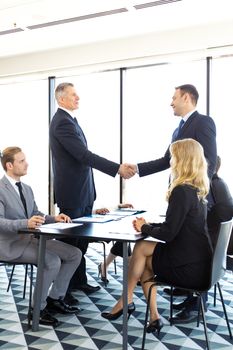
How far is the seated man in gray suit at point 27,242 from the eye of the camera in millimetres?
2736

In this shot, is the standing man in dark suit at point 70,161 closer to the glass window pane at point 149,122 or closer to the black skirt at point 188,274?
the black skirt at point 188,274

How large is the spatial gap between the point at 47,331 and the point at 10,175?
1.11 m

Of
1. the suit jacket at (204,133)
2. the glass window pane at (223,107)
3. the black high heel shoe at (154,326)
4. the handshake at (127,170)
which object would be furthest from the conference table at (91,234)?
the glass window pane at (223,107)

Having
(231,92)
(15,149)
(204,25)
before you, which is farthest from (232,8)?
(15,149)

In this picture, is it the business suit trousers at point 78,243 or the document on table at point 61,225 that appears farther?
the business suit trousers at point 78,243

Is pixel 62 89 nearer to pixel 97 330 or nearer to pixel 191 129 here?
pixel 191 129

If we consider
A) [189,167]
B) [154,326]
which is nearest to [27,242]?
[154,326]

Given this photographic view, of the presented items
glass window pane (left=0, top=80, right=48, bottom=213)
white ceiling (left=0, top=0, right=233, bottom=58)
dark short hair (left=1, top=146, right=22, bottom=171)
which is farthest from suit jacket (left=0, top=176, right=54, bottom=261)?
glass window pane (left=0, top=80, right=48, bottom=213)

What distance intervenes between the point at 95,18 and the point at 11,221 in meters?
3.20

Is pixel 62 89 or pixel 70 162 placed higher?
pixel 62 89

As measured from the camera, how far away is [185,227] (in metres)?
2.35

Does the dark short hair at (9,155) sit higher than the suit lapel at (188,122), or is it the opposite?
the suit lapel at (188,122)

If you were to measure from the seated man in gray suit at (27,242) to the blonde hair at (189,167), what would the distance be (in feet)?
3.03

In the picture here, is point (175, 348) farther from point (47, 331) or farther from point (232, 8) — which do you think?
point (232, 8)
